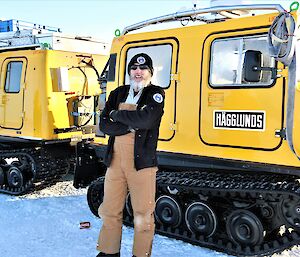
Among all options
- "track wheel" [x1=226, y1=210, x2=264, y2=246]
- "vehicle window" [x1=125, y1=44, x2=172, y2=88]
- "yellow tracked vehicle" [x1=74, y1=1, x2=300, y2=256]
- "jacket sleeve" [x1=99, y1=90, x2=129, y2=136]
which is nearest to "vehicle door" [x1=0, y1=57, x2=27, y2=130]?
"yellow tracked vehicle" [x1=74, y1=1, x2=300, y2=256]

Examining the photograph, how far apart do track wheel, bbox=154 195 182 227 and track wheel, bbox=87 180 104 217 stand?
0.99 m

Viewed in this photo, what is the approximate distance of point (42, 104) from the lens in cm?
768

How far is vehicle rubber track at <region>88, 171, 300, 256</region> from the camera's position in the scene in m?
4.70

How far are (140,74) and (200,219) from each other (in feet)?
7.04

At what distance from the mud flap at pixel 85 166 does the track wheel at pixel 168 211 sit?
1.46m

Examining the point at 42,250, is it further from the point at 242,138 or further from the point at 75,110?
the point at 75,110

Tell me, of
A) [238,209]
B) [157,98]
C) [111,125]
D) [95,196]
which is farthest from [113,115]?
[95,196]

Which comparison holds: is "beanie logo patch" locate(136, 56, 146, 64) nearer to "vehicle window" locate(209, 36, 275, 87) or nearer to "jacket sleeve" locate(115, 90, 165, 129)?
"jacket sleeve" locate(115, 90, 165, 129)

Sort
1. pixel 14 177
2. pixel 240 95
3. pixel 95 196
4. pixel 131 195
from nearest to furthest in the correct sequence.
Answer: pixel 131 195 → pixel 240 95 → pixel 95 196 → pixel 14 177

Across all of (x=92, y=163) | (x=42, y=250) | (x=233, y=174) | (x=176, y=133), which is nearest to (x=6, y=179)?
(x=92, y=163)

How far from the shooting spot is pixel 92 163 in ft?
22.3

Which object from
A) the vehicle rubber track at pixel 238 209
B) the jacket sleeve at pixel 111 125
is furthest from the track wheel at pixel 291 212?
the jacket sleeve at pixel 111 125

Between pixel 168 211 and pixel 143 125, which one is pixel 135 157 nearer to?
pixel 143 125

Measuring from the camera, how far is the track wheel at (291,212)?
15.2ft
